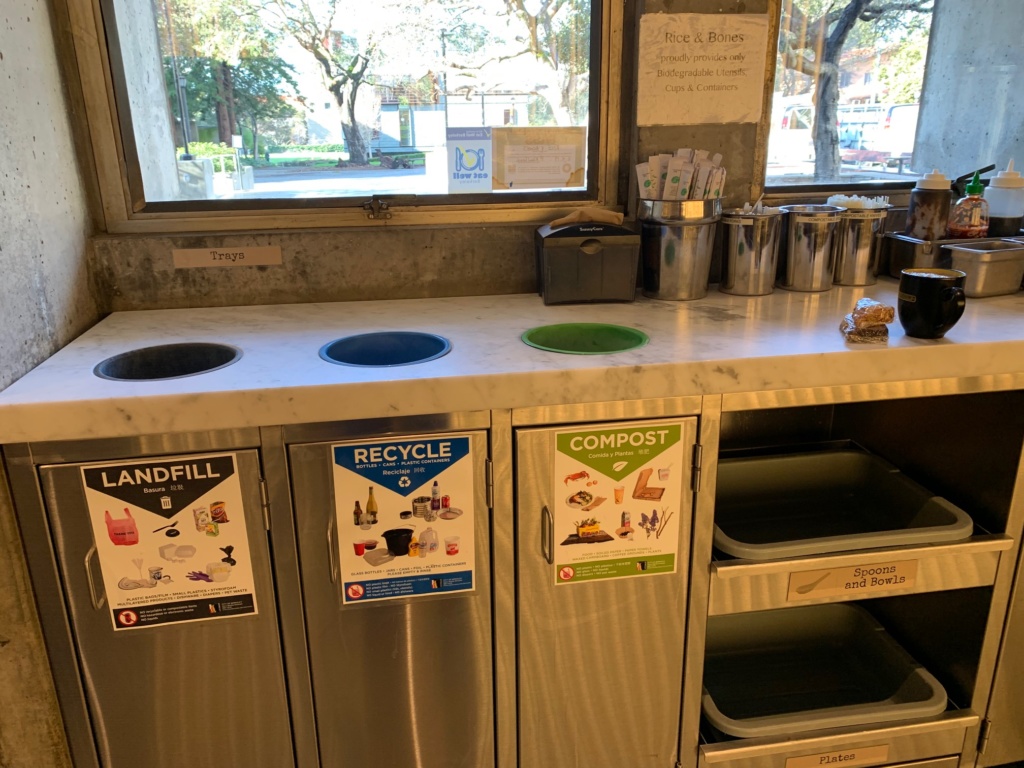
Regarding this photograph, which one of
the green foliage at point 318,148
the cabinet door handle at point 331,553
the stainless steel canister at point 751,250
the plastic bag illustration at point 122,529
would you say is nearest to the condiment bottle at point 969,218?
the stainless steel canister at point 751,250

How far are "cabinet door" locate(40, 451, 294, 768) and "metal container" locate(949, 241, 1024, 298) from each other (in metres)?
1.54

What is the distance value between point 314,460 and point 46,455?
39 cm

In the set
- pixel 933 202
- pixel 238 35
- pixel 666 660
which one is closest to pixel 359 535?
pixel 666 660

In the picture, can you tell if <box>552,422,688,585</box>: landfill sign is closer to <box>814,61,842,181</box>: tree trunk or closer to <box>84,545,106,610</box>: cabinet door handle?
<box>84,545,106,610</box>: cabinet door handle

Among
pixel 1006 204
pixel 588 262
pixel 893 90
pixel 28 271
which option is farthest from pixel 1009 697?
pixel 28 271

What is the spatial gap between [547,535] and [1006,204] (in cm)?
144

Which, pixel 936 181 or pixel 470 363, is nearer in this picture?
pixel 470 363

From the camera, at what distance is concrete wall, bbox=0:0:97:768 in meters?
1.23

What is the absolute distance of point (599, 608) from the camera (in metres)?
1.38

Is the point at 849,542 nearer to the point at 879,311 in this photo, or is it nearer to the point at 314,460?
the point at 879,311

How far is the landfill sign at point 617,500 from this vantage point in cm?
129

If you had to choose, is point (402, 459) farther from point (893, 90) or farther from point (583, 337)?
point (893, 90)

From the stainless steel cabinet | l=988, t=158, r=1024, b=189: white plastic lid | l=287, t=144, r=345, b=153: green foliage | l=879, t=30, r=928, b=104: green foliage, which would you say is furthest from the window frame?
the stainless steel cabinet

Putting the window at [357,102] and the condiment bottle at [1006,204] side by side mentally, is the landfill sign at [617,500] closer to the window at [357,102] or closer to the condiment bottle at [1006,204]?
the window at [357,102]
